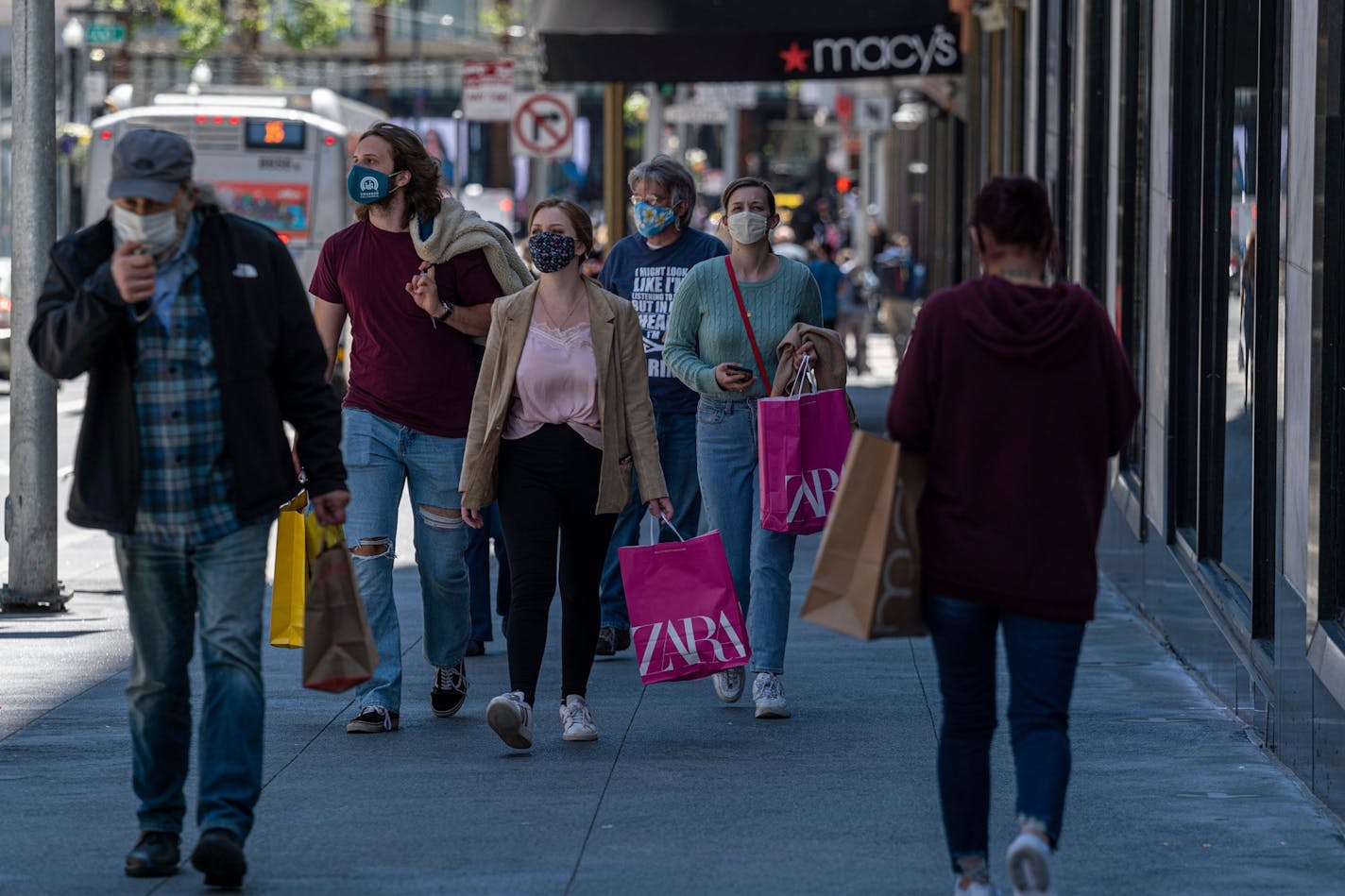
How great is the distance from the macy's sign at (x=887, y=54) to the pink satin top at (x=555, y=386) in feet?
32.1

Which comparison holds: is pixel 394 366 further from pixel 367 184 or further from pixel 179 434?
pixel 179 434

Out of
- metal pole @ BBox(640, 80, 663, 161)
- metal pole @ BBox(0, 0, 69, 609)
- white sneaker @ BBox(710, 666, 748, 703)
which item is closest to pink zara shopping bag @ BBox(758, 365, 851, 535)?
white sneaker @ BBox(710, 666, 748, 703)

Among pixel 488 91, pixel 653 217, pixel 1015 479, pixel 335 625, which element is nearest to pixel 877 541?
pixel 1015 479

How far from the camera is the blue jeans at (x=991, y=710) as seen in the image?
16.5 feet

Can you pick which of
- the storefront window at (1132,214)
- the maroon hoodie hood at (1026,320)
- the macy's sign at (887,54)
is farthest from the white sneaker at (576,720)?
the macy's sign at (887,54)

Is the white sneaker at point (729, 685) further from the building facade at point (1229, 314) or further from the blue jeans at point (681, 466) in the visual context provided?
the building facade at point (1229, 314)

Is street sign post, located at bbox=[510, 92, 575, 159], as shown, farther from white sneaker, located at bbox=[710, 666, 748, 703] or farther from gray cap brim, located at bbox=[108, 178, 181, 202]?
gray cap brim, located at bbox=[108, 178, 181, 202]

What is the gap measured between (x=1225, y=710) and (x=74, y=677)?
163 inches

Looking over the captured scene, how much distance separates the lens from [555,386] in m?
7.20

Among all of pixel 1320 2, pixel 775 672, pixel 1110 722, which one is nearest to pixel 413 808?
pixel 775 672

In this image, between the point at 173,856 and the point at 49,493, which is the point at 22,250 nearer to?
the point at 49,493

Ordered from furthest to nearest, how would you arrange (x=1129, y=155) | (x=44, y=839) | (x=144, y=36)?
(x=144, y=36), (x=1129, y=155), (x=44, y=839)

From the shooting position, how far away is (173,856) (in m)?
5.62

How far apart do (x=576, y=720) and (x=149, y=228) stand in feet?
8.42
